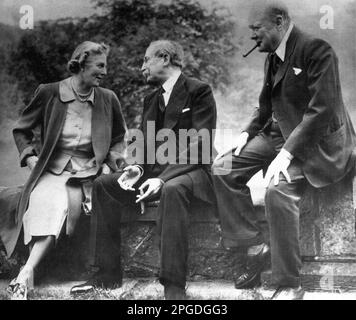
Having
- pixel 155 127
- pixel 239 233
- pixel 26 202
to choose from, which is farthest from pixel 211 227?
pixel 26 202

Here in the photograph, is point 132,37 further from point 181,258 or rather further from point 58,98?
point 181,258

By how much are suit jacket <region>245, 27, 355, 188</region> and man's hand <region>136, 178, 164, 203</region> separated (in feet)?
4.55

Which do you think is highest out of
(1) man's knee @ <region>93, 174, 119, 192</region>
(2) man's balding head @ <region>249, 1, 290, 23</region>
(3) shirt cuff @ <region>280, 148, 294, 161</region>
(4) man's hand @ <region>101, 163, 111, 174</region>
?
(2) man's balding head @ <region>249, 1, 290, 23</region>

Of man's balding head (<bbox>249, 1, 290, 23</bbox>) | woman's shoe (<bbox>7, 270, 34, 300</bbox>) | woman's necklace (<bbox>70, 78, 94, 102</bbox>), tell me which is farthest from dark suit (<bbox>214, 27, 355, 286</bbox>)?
woman's shoe (<bbox>7, 270, 34, 300</bbox>)

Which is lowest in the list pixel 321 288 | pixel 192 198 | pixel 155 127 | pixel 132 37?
pixel 321 288

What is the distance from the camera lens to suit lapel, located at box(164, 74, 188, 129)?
8.27 metres

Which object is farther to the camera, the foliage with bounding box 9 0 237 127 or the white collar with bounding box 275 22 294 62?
the foliage with bounding box 9 0 237 127

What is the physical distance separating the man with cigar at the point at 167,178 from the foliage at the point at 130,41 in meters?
0.24

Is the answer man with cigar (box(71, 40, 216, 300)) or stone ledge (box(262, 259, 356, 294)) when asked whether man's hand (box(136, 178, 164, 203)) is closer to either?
man with cigar (box(71, 40, 216, 300))

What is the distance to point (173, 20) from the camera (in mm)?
8688

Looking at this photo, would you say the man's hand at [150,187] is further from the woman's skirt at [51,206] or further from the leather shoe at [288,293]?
the leather shoe at [288,293]

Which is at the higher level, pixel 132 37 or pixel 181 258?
pixel 132 37

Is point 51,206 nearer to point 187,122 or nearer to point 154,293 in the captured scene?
point 154,293
